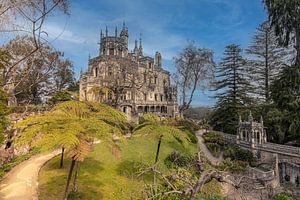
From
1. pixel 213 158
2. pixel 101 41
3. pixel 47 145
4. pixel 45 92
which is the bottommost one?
pixel 213 158

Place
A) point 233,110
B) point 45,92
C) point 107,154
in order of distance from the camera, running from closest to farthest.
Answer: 1. point 107,154
2. point 233,110
3. point 45,92

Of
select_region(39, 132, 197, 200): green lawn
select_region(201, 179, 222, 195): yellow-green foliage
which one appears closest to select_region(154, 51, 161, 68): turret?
select_region(39, 132, 197, 200): green lawn

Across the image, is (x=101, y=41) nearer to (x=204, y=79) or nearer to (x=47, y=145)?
(x=204, y=79)

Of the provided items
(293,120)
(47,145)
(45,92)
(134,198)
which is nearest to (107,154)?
(47,145)

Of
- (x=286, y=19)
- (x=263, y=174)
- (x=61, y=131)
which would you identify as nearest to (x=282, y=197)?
(x=263, y=174)

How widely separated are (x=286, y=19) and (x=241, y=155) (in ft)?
46.2

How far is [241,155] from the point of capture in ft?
72.8

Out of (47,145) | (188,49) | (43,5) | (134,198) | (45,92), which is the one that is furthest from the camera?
(45,92)

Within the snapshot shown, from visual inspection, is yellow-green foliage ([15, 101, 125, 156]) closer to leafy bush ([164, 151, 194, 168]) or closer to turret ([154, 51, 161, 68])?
leafy bush ([164, 151, 194, 168])

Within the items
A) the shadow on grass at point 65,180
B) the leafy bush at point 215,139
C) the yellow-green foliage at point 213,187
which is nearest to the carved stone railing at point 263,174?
the yellow-green foliage at point 213,187

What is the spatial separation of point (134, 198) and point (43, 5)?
723cm

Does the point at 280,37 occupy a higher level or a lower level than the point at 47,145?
higher

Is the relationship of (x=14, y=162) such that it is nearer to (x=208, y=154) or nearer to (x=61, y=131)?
(x=61, y=131)

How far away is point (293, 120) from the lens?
2194 cm
